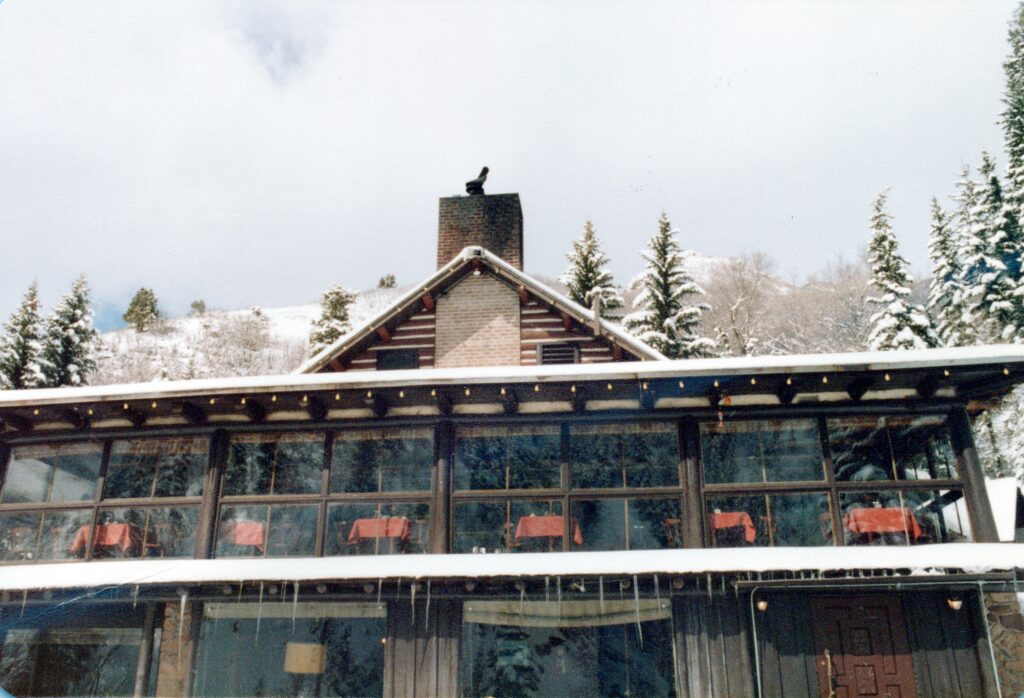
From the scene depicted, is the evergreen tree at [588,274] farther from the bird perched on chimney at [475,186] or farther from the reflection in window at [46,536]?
the reflection in window at [46,536]

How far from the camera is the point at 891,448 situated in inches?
416

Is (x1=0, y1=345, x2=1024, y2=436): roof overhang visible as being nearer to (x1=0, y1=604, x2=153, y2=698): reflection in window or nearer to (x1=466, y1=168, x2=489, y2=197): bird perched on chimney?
(x1=0, y1=604, x2=153, y2=698): reflection in window

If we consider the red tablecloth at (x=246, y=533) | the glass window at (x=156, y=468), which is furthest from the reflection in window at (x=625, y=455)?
the glass window at (x=156, y=468)

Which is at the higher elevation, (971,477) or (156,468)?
(156,468)

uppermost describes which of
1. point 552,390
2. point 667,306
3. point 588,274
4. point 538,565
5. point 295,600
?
point 588,274

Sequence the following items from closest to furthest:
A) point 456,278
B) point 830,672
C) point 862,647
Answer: point 830,672 < point 862,647 < point 456,278

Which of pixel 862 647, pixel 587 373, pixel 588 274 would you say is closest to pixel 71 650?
pixel 587 373

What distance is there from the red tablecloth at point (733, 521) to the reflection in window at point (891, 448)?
1554 mm

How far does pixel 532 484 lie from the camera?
1101 cm

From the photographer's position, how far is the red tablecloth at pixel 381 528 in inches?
432

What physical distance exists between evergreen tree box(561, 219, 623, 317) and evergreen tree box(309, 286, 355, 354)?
15.4m

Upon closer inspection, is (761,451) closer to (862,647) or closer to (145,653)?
(862,647)

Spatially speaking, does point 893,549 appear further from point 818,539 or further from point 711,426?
point 711,426

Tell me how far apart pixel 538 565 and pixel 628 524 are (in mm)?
1696
